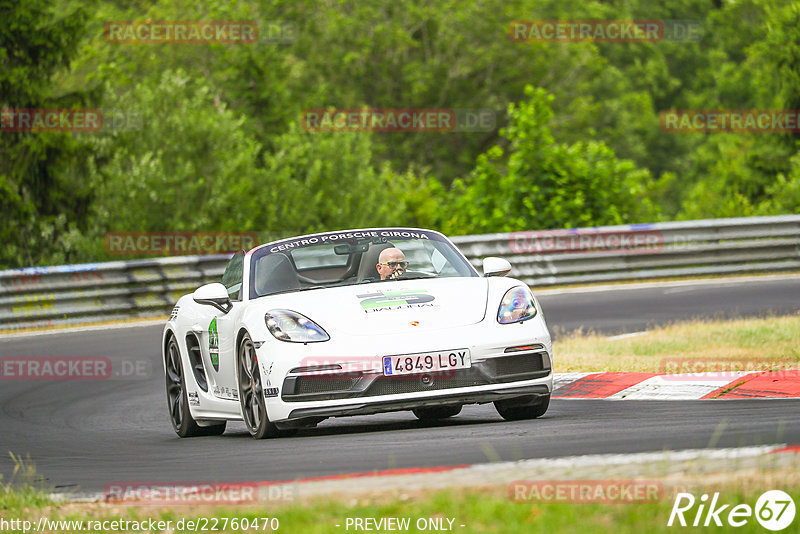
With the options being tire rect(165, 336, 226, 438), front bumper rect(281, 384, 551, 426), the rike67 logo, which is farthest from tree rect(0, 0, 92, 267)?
the rike67 logo

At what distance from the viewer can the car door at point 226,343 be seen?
898cm

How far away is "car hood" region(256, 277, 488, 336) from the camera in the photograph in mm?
8211

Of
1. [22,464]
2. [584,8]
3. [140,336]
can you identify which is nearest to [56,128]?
[140,336]

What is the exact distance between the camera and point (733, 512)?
453 centimetres

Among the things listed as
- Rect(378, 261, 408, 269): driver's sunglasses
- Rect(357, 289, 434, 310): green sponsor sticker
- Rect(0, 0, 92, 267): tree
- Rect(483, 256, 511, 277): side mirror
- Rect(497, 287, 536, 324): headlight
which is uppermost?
Rect(0, 0, 92, 267): tree

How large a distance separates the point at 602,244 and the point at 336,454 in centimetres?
1651

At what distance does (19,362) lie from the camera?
1558cm

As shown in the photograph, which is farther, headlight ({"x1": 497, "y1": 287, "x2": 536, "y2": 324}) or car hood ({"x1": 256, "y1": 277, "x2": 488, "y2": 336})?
headlight ({"x1": 497, "y1": 287, "x2": 536, "y2": 324})

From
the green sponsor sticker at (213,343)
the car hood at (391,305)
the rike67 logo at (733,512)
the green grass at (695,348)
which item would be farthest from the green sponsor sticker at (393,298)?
the rike67 logo at (733,512)

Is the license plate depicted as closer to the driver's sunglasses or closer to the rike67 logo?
the driver's sunglasses

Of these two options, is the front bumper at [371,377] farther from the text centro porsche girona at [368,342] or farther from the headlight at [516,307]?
the headlight at [516,307]

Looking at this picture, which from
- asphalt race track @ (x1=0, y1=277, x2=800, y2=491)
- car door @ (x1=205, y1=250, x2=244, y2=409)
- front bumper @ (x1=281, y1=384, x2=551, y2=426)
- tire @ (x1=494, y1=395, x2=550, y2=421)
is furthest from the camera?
car door @ (x1=205, y1=250, x2=244, y2=409)

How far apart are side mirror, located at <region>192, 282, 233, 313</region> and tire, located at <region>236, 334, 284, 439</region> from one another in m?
0.48

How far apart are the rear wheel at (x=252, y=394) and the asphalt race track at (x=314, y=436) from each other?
107 millimetres
